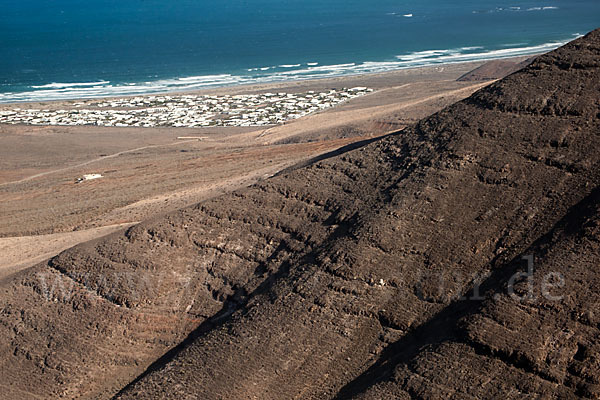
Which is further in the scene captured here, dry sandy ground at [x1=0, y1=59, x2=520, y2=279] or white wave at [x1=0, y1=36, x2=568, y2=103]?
white wave at [x1=0, y1=36, x2=568, y2=103]

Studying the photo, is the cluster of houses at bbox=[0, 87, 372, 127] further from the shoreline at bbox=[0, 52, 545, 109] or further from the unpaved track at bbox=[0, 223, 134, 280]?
the unpaved track at bbox=[0, 223, 134, 280]

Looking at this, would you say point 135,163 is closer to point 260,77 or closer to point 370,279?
point 370,279

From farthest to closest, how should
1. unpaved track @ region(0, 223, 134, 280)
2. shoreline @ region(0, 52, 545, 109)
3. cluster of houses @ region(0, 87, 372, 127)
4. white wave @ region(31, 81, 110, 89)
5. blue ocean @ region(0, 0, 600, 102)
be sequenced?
1. blue ocean @ region(0, 0, 600, 102)
2. white wave @ region(31, 81, 110, 89)
3. shoreline @ region(0, 52, 545, 109)
4. cluster of houses @ region(0, 87, 372, 127)
5. unpaved track @ region(0, 223, 134, 280)

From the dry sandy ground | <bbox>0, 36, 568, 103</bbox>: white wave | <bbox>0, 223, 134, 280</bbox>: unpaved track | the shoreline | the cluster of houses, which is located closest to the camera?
<bbox>0, 223, 134, 280</bbox>: unpaved track

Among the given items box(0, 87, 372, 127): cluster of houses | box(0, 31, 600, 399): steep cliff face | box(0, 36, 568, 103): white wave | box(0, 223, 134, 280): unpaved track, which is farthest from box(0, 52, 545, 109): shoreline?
box(0, 31, 600, 399): steep cliff face

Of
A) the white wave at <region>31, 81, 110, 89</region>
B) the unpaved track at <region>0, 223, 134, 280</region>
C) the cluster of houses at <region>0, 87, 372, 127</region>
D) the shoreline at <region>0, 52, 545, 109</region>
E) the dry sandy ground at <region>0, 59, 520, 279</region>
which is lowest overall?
the unpaved track at <region>0, 223, 134, 280</region>

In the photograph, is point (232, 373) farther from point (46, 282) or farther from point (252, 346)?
point (46, 282)
